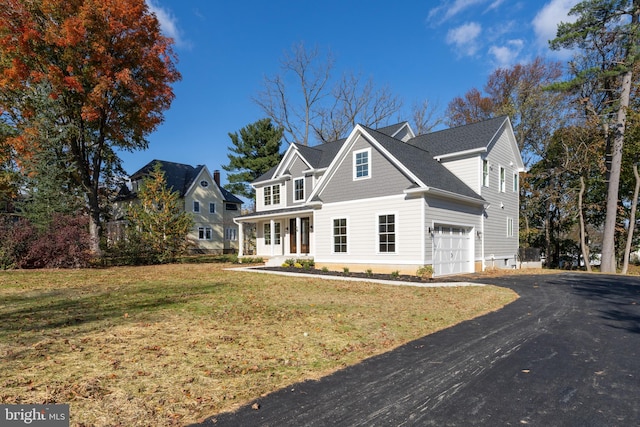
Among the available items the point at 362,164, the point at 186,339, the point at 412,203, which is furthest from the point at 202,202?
the point at 186,339

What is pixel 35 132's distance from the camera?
20047mm

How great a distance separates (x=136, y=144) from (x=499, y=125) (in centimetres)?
2398

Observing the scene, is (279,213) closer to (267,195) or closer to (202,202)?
(267,195)

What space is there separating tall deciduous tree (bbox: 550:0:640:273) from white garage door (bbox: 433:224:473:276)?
370 inches

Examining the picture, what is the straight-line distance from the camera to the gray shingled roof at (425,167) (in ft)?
51.0

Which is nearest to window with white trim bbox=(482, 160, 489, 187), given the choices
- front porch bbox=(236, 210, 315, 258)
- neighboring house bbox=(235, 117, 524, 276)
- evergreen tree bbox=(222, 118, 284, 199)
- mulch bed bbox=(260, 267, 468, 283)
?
neighboring house bbox=(235, 117, 524, 276)

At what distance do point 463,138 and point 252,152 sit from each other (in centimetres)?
2867

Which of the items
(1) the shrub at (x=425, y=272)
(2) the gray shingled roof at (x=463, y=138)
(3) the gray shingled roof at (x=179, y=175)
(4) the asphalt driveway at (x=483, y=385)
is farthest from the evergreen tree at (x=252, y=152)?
(4) the asphalt driveway at (x=483, y=385)

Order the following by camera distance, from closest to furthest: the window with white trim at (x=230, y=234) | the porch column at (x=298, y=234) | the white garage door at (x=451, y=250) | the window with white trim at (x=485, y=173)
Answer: the white garage door at (x=451, y=250) < the window with white trim at (x=485, y=173) < the porch column at (x=298, y=234) < the window with white trim at (x=230, y=234)

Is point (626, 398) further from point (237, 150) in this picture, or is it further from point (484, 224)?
point (237, 150)

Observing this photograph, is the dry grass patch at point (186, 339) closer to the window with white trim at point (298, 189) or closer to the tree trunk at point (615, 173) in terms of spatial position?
the window with white trim at point (298, 189)

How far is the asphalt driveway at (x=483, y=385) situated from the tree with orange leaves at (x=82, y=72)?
1935 centimetres

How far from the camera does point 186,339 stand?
568 centimetres

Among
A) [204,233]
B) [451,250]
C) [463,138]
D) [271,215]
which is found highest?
[463,138]
